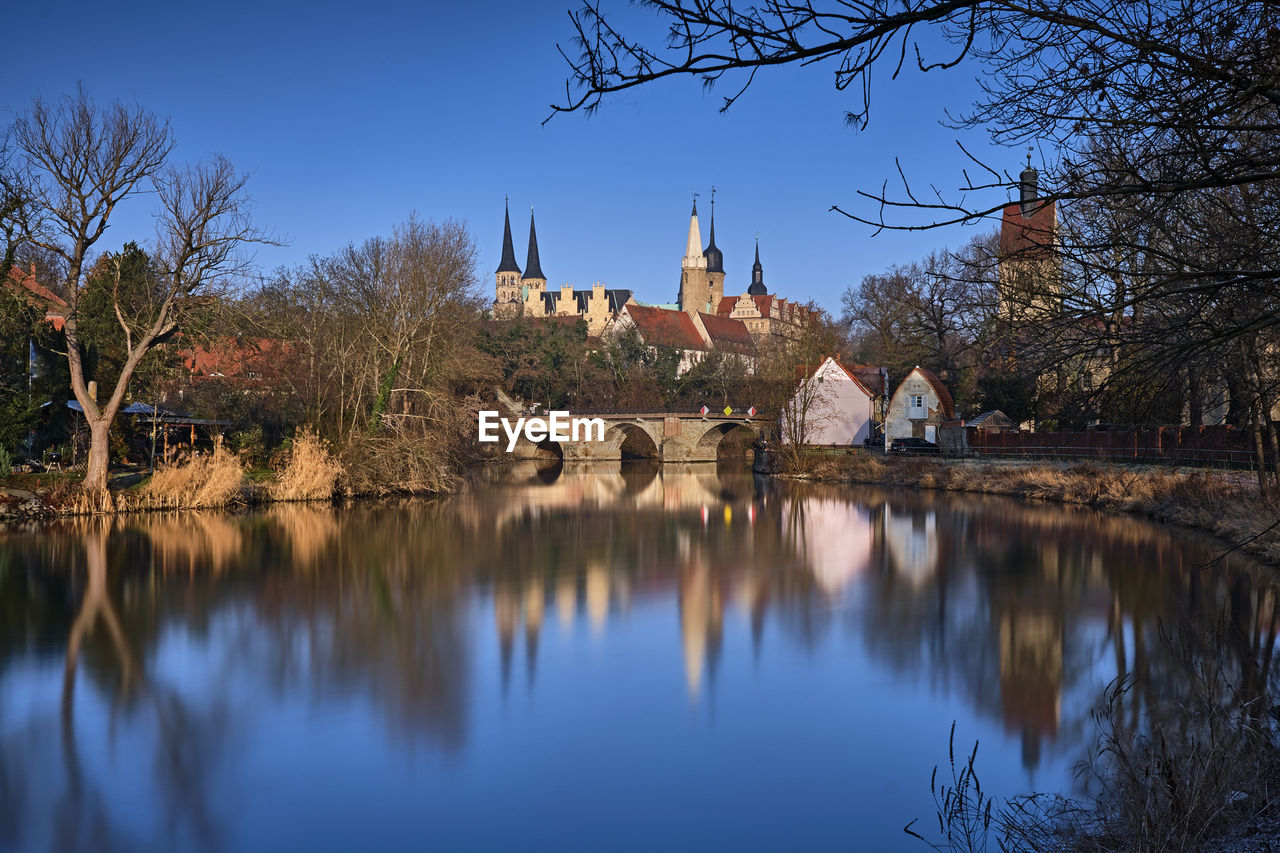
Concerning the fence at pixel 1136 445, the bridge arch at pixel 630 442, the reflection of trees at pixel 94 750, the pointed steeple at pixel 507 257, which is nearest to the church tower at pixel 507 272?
the pointed steeple at pixel 507 257

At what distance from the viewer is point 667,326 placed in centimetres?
9006

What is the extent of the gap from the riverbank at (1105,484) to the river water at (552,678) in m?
1.03

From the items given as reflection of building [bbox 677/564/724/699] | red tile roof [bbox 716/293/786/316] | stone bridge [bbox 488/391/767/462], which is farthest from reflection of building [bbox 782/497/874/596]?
red tile roof [bbox 716/293/786/316]

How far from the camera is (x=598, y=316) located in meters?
123

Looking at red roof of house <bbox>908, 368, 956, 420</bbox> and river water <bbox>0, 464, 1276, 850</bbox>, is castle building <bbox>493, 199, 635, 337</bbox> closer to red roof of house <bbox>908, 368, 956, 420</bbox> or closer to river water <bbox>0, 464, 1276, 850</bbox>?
red roof of house <bbox>908, 368, 956, 420</bbox>

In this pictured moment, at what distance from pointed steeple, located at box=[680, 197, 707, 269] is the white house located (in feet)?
201

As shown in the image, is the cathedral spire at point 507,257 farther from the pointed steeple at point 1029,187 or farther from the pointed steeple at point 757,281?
the pointed steeple at point 1029,187

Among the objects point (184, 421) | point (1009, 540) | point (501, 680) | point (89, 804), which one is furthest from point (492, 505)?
point (89, 804)

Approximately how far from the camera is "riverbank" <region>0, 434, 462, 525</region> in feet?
68.9

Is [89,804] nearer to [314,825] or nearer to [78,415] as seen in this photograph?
[314,825]

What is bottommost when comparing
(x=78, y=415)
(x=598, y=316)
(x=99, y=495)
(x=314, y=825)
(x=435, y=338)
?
(x=314, y=825)

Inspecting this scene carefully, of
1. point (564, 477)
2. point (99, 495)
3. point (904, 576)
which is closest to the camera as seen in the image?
point (904, 576)

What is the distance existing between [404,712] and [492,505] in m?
19.7

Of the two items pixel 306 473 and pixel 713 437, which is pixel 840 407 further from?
pixel 306 473
